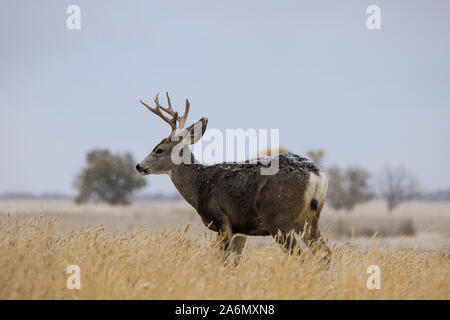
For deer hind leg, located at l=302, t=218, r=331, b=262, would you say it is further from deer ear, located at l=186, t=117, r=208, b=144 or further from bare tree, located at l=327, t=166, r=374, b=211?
bare tree, located at l=327, t=166, r=374, b=211

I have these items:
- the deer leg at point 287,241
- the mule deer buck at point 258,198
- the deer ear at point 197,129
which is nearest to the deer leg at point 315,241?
the mule deer buck at point 258,198

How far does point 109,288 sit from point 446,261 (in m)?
5.72

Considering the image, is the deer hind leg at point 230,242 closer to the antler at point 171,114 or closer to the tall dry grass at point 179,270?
the tall dry grass at point 179,270

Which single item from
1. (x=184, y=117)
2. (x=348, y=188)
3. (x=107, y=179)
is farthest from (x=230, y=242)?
(x=348, y=188)

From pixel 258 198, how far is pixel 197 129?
181 cm

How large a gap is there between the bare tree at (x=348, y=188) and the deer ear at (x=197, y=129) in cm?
3998

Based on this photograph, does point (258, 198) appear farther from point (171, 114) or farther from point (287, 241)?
point (171, 114)

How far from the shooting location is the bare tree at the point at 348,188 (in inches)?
1927

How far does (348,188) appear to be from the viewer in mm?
51625
